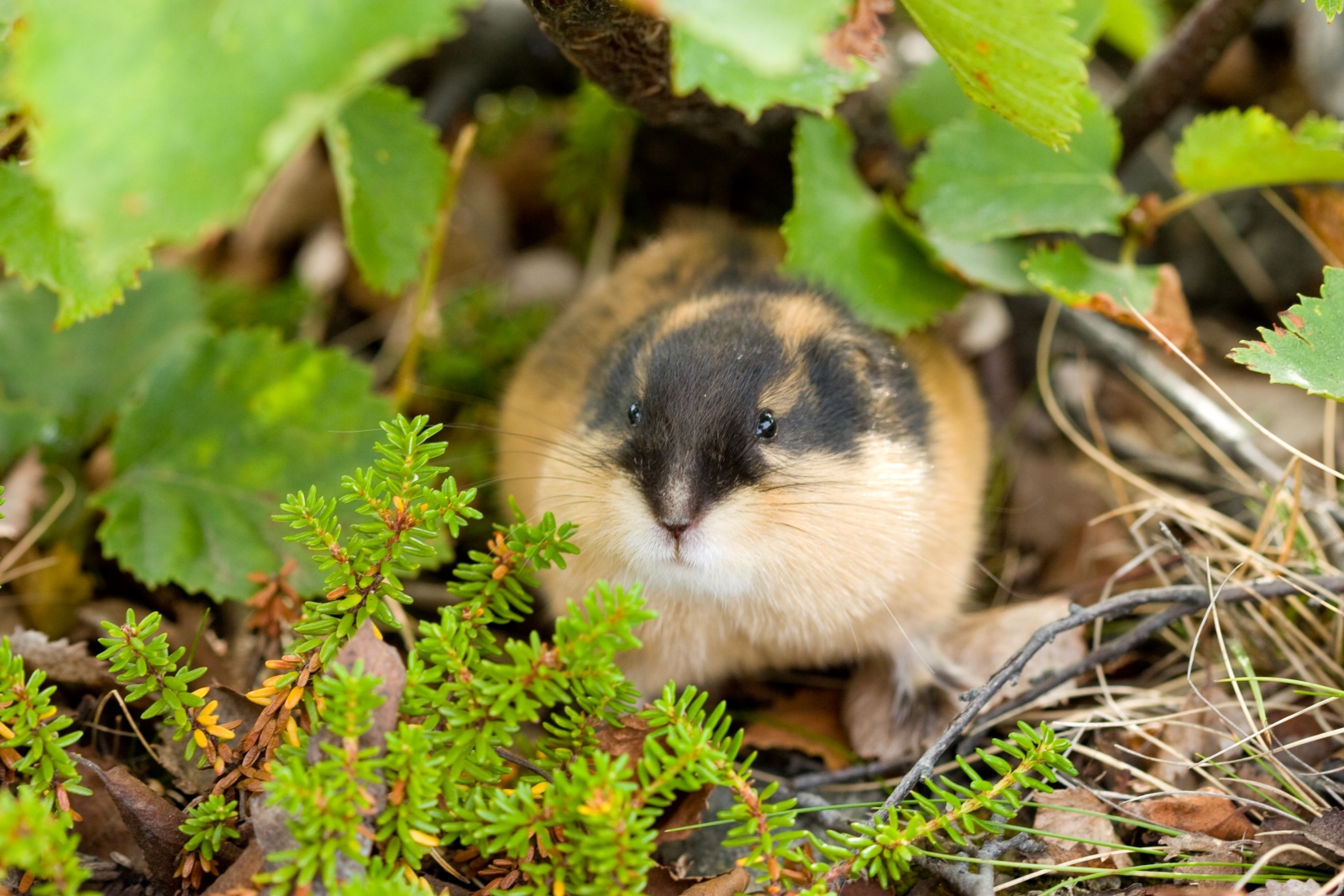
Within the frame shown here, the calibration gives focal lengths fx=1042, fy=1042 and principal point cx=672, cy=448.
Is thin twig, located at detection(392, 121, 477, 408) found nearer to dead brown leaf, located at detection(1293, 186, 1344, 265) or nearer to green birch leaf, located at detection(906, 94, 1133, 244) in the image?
green birch leaf, located at detection(906, 94, 1133, 244)

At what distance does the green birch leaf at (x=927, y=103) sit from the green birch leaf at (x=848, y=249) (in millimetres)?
479

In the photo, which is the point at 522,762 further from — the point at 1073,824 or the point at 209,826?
the point at 1073,824

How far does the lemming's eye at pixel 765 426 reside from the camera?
3.18 metres

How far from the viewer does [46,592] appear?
3.66 metres

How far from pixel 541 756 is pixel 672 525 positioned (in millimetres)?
721

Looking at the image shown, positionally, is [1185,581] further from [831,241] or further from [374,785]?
[374,785]

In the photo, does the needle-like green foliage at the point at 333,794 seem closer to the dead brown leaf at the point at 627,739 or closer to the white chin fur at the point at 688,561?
the dead brown leaf at the point at 627,739

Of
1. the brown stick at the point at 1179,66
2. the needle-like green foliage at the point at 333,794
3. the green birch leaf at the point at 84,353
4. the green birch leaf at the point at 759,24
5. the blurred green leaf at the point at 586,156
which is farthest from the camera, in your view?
the blurred green leaf at the point at 586,156

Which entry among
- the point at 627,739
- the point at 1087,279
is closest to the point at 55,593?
the point at 627,739

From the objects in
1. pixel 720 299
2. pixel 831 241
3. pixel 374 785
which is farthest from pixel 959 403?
pixel 374 785

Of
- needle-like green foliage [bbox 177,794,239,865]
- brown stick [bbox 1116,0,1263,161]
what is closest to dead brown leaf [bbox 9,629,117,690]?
needle-like green foliage [bbox 177,794,239,865]

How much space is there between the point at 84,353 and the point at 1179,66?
15.4 feet

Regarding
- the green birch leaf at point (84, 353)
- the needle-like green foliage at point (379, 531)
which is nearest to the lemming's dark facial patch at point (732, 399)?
the needle-like green foliage at point (379, 531)

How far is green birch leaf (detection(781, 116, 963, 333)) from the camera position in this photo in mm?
3904
